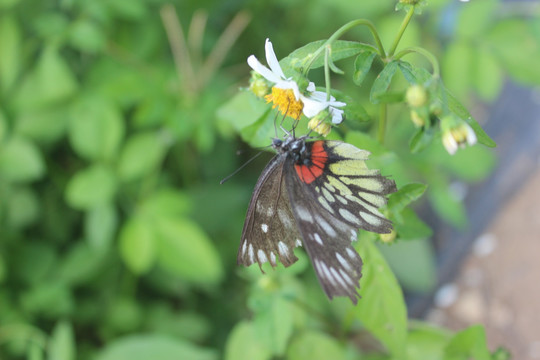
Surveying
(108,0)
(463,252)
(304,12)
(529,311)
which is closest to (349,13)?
(304,12)

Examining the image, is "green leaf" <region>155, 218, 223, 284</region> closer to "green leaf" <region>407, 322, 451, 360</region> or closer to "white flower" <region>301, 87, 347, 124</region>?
"green leaf" <region>407, 322, 451, 360</region>

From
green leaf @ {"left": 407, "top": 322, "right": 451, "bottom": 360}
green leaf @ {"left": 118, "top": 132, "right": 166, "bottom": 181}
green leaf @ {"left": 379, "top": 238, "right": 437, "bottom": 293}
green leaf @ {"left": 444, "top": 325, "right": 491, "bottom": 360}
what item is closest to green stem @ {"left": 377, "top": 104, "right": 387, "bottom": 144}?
green leaf @ {"left": 444, "top": 325, "right": 491, "bottom": 360}

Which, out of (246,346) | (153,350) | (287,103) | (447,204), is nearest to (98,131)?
(153,350)

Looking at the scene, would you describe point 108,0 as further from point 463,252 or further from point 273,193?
point 463,252

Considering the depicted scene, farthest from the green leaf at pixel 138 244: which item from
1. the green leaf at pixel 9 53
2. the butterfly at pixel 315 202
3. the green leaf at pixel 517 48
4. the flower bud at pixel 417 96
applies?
the green leaf at pixel 517 48

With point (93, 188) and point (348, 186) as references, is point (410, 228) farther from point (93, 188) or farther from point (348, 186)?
point (93, 188)

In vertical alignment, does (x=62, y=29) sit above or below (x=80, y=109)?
above

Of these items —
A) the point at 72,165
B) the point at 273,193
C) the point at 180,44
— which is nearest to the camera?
the point at 273,193
